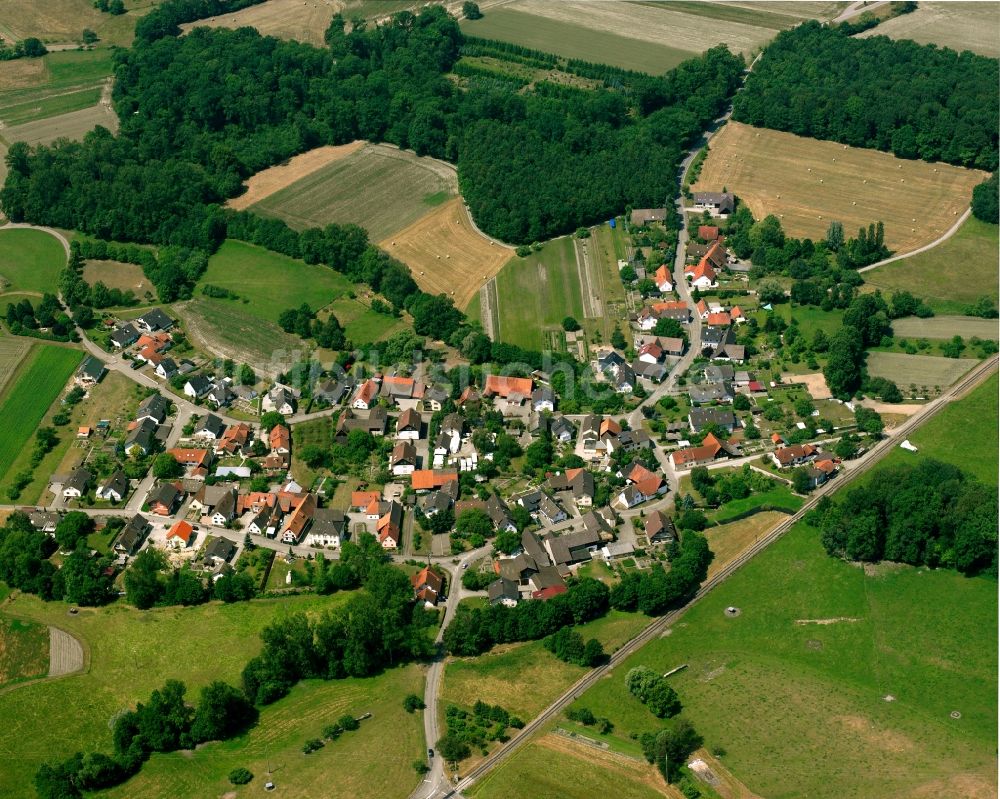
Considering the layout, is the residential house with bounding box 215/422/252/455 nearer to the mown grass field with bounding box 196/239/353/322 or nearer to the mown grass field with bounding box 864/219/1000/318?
the mown grass field with bounding box 196/239/353/322

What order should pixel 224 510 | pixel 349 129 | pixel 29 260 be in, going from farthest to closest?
1. pixel 349 129
2. pixel 29 260
3. pixel 224 510

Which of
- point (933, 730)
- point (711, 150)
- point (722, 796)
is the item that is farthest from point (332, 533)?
point (711, 150)

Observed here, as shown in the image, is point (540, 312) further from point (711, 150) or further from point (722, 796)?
point (722, 796)

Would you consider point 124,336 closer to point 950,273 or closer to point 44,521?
point 44,521

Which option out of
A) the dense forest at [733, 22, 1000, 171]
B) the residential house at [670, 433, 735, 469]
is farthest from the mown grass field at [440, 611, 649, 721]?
the dense forest at [733, 22, 1000, 171]

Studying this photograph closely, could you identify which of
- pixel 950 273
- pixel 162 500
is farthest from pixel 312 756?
pixel 950 273

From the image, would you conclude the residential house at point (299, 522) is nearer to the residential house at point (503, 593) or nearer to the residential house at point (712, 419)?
the residential house at point (503, 593)
